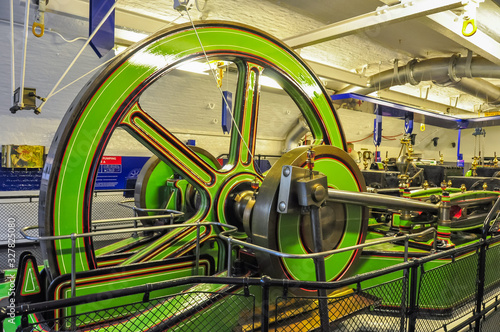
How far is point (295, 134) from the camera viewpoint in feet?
35.8

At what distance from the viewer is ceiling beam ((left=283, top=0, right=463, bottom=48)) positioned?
4.09m

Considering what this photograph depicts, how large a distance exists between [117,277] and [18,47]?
4982 mm

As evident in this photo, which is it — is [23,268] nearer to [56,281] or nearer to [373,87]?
[56,281]

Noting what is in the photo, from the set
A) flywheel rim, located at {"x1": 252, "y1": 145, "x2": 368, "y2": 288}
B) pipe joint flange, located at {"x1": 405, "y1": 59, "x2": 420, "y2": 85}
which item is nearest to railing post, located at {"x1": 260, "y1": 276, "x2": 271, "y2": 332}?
flywheel rim, located at {"x1": 252, "y1": 145, "x2": 368, "y2": 288}

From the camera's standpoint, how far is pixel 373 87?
28.3 feet

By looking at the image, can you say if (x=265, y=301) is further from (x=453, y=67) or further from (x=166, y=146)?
(x=453, y=67)

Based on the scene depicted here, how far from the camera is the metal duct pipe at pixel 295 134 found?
10.7 m

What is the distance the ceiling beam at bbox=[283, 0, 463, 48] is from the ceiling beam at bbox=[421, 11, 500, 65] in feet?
1.53

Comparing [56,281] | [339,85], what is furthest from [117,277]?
[339,85]

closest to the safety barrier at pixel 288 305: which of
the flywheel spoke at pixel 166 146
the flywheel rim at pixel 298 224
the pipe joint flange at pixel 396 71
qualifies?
the flywheel rim at pixel 298 224

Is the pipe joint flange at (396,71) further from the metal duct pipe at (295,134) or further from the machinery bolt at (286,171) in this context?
the machinery bolt at (286,171)

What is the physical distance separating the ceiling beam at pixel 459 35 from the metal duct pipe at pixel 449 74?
0.39 m

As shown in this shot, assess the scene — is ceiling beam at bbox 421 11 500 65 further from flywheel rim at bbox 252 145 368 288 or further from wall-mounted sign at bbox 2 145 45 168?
wall-mounted sign at bbox 2 145 45 168

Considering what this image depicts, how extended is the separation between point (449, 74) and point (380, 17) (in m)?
2.96
